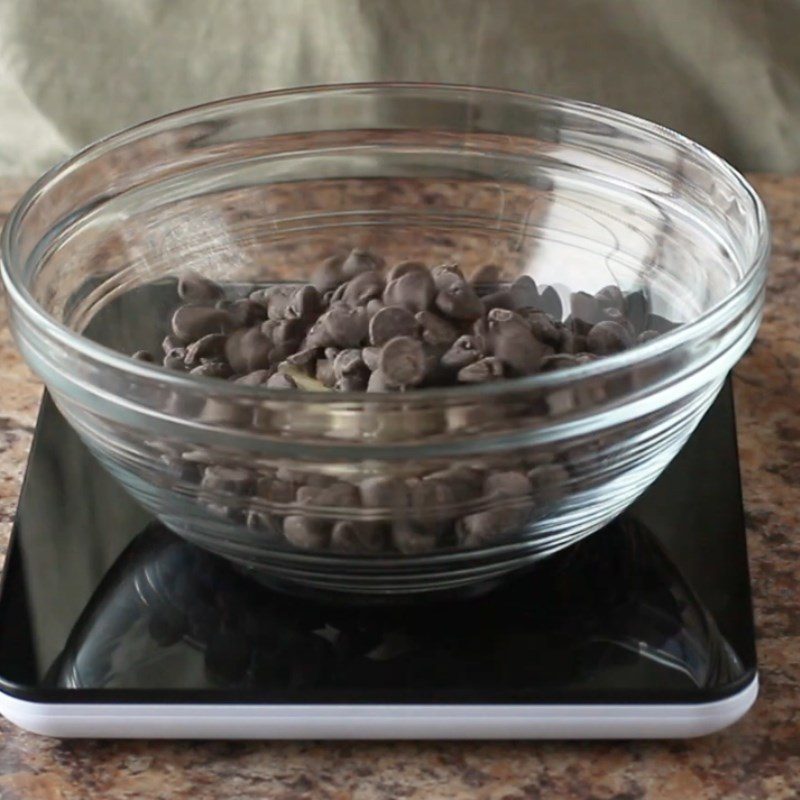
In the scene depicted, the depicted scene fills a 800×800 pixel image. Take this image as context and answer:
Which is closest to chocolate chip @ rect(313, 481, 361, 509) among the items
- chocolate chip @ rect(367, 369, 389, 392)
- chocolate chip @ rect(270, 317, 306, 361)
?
chocolate chip @ rect(367, 369, 389, 392)

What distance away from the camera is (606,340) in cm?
91

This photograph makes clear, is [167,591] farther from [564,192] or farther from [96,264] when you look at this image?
[564,192]

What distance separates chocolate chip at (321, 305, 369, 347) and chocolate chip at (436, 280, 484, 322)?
5 cm

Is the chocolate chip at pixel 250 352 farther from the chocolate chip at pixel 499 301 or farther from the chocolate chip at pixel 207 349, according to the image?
the chocolate chip at pixel 499 301

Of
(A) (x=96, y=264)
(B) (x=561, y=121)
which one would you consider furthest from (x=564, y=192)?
(A) (x=96, y=264)

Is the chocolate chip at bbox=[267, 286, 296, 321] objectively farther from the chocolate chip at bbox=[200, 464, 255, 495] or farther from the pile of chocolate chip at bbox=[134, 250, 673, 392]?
the chocolate chip at bbox=[200, 464, 255, 495]

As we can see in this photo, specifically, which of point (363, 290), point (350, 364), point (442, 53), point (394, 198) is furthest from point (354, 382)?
point (442, 53)

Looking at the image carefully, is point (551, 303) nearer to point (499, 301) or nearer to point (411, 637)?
point (499, 301)

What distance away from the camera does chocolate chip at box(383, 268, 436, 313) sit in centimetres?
91

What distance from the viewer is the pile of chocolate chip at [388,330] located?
844 mm

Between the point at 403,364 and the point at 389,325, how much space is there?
5 cm

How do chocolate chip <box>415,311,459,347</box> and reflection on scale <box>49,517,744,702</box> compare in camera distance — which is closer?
reflection on scale <box>49,517,744,702</box>

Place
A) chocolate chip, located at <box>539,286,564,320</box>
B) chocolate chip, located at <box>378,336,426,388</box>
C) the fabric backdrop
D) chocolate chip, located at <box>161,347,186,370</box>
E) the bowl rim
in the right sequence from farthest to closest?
the fabric backdrop < chocolate chip, located at <box>539,286,564,320</box> < chocolate chip, located at <box>161,347,186,370</box> < chocolate chip, located at <box>378,336,426,388</box> < the bowl rim

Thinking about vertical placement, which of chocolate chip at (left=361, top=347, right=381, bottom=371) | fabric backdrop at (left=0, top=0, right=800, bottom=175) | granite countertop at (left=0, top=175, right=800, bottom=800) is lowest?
fabric backdrop at (left=0, top=0, right=800, bottom=175)
